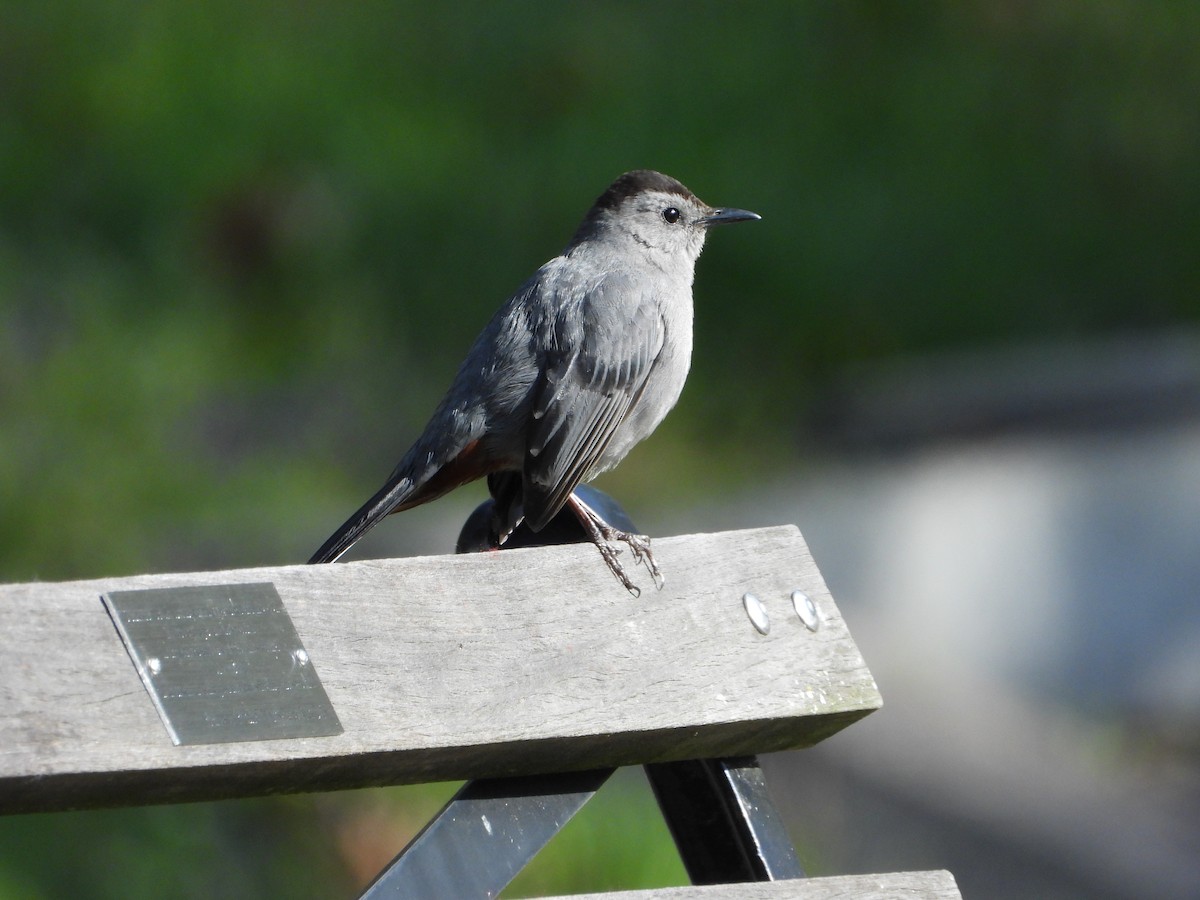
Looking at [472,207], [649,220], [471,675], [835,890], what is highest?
[472,207]

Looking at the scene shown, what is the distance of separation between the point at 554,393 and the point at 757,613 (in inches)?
47.5

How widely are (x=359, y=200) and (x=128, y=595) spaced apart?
661 cm

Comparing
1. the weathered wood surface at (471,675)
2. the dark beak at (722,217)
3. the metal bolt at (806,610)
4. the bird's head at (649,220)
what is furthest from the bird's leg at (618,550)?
the dark beak at (722,217)

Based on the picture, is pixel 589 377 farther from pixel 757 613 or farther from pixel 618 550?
pixel 757 613

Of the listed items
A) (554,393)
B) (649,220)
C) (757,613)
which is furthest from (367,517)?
(649,220)

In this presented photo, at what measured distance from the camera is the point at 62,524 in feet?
16.6

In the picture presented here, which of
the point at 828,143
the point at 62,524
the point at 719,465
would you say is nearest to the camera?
the point at 62,524

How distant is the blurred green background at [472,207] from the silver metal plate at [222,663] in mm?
3682

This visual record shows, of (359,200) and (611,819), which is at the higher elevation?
(359,200)

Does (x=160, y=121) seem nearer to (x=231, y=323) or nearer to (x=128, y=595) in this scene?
(x=231, y=323)

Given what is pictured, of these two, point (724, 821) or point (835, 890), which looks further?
point (724, 821)

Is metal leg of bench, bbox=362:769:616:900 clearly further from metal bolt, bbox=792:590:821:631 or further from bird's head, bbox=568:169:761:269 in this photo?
bird's head, bbox=568:169:761:269

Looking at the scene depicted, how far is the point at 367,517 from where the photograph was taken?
8.95 feet

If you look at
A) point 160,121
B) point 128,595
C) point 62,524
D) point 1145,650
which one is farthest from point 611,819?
point 160,121
